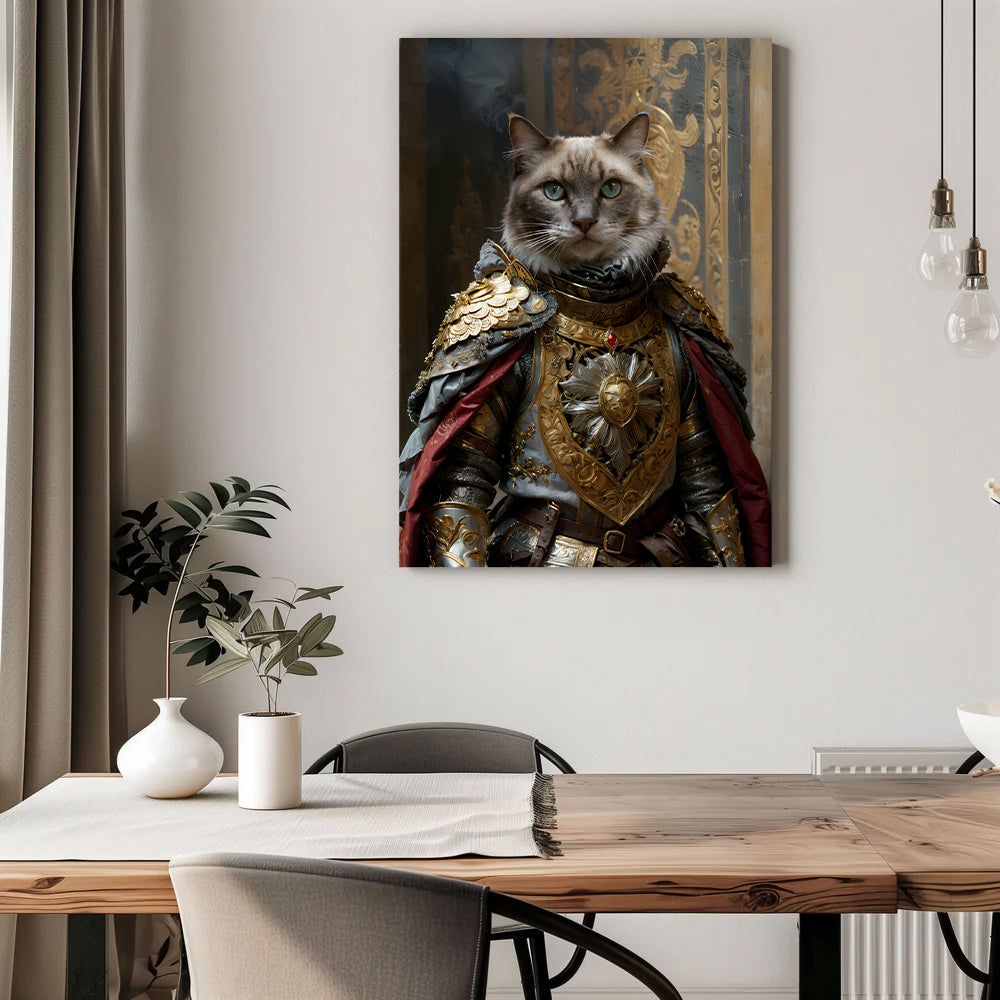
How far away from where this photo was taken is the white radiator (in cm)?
259

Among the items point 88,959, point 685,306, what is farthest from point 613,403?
point 88,959

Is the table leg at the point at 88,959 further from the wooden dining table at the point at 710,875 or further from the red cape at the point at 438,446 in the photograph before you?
the red cape at the point at 438,446

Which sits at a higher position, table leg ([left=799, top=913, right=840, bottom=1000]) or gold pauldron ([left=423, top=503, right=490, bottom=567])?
gold pauldron ([left=423, top=503, right=490, bottom=567])

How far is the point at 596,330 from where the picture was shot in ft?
8.70

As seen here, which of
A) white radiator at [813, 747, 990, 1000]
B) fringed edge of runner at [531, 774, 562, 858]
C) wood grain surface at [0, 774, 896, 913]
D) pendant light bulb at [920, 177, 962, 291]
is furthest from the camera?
white radiator at [813, 747, 990, 1000]

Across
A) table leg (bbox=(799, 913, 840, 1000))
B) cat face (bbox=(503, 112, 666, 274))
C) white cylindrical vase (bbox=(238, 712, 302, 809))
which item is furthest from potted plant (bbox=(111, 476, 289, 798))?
table leg (bbox=(799, 913, 840, 1000))

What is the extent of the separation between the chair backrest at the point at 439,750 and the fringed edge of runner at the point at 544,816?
0.66 feet

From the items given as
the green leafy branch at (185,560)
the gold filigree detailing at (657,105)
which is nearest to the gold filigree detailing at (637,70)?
the gold filigree detailing at (657,105)

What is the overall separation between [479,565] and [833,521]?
905 mm

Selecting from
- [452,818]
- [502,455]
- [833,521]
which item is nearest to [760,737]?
[833,521]

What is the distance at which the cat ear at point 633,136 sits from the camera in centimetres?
267

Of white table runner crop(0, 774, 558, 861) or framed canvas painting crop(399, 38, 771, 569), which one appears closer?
white table runner crop(0, 774, 558, 861)

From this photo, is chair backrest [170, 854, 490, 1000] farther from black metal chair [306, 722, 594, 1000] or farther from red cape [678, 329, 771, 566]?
red cape [678, 329, 771, 566]

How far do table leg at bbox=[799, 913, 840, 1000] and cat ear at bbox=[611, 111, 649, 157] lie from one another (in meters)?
1.93
